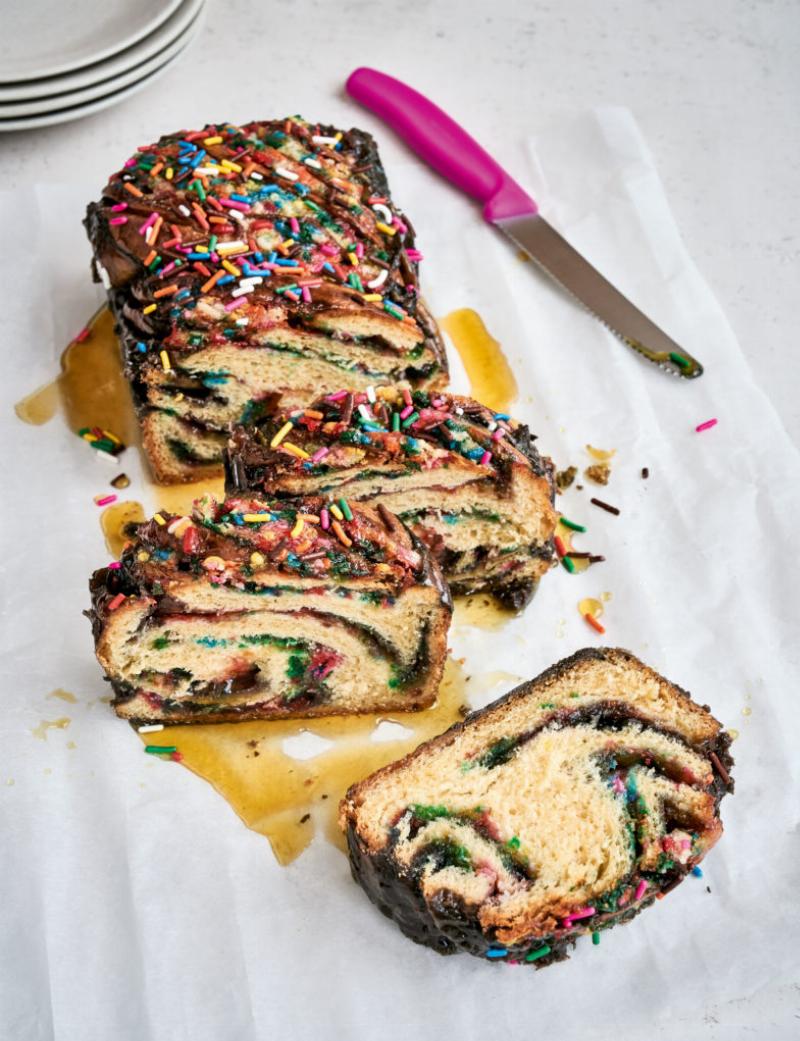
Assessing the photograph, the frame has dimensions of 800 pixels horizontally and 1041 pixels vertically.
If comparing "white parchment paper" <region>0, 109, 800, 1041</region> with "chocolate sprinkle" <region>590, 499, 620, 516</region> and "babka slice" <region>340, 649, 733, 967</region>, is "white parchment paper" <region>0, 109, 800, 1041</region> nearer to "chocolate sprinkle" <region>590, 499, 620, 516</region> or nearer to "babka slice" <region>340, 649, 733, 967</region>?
"chocolate sprinkle" <region>590, 499, 620, 516</region>

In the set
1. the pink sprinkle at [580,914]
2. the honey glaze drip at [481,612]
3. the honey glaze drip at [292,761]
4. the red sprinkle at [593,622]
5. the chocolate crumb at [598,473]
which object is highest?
the chocolate crumb at [598,473]

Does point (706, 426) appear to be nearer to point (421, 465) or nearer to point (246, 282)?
point (421, 465)

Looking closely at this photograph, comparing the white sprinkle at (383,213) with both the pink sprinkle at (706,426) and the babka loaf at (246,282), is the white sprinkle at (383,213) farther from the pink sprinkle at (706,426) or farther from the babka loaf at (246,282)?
the pink sprinkle at (706,426)

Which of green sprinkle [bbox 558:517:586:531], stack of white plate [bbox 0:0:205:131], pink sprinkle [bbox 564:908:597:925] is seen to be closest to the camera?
pink sprinkle [bbox 564:908:597:925]

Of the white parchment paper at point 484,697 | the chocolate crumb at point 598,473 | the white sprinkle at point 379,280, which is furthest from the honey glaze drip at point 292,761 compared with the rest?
the white sprinkle at point 379,280

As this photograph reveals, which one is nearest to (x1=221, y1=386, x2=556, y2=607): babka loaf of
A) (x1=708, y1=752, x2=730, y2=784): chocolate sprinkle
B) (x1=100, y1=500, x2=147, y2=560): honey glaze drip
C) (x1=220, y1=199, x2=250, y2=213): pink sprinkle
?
(x1=100, y1=500, x2=147, y2=560): honey glaze drip
